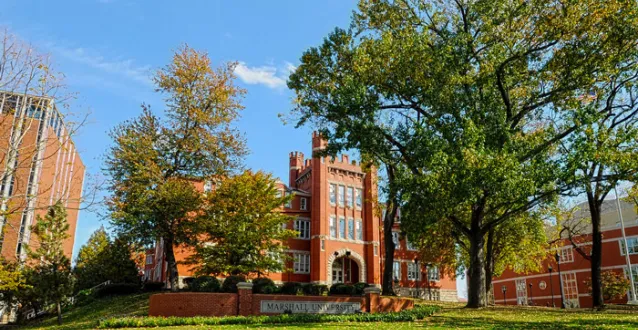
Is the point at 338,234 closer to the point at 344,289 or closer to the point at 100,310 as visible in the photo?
the point at 344,289

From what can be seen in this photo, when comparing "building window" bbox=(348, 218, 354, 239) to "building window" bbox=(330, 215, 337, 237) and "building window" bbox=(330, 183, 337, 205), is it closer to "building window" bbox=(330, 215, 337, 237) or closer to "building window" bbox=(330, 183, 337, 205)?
"building window" bbox=(330, 215, 337, 237)

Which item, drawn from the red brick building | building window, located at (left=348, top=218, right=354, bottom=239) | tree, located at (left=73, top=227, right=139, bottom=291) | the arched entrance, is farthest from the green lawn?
building window, located at (left=348, top=218, right=354, bottom=239)

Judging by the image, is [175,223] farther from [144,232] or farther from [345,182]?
[345,182]

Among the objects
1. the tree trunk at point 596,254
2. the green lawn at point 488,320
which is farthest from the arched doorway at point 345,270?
the tree trunk at point 596,254

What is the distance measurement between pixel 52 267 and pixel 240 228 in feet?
33.9

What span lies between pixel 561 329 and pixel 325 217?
1287 inches

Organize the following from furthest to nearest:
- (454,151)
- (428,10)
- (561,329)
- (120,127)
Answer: (120,127)
(428,10)
(454,151)
(561,329)

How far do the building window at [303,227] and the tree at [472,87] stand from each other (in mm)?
25267

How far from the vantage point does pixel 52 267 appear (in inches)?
1043

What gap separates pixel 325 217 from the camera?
153 feet

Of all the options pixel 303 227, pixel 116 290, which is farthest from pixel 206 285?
pixel 303 227

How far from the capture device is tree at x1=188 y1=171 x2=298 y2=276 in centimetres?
2931

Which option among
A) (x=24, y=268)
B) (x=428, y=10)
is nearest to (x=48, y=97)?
→ (x=428, y=10)

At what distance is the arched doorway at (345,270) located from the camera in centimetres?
4753
